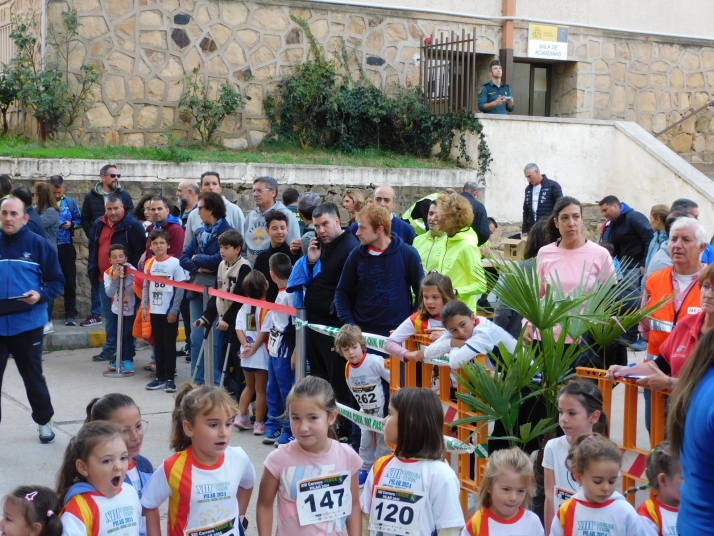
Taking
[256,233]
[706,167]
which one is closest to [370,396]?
[256,233]

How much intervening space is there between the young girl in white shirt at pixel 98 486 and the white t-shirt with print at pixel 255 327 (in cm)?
359

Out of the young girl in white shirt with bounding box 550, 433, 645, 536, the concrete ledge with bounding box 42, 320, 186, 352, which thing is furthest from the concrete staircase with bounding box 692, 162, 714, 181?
the young girl in white shirt with bounding box 550, 433, 645, 536

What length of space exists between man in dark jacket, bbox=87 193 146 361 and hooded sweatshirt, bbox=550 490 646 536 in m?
6.91

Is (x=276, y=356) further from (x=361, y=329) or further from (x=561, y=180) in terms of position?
(x=561, y=180)

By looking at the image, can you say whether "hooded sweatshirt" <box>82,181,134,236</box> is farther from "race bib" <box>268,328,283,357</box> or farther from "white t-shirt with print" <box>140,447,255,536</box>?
"white t-shirt with print" <box>140,447,255,536</box>

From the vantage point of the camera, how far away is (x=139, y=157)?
12.4 meters

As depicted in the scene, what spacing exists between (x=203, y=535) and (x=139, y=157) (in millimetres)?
9402

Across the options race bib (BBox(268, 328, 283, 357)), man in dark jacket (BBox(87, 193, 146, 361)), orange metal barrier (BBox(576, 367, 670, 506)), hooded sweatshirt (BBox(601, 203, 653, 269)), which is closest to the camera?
orange metal barrier (BBox(576, 367, 670, 506))

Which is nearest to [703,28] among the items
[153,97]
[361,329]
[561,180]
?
[561,180]

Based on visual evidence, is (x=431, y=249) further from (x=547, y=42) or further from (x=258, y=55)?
(x=547, y=42)

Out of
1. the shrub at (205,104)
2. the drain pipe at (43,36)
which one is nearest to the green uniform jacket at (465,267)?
the shrub at (205,104)

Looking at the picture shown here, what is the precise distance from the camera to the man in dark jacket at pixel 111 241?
31.8ft

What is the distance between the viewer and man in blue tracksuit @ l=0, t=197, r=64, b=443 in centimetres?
658

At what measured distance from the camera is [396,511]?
3.74 m
